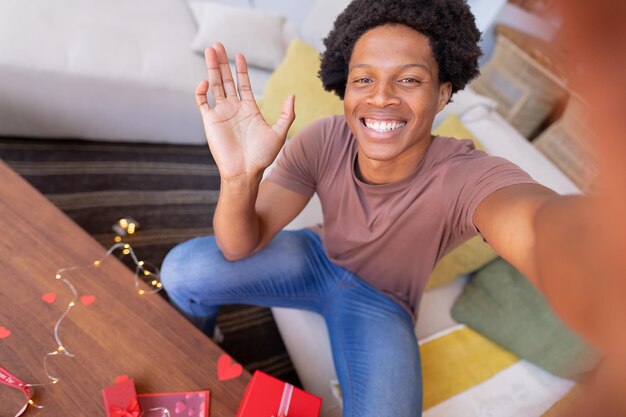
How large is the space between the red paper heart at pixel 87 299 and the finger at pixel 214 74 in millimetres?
506

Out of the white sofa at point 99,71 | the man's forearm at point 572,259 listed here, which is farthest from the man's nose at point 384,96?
the white sofa at point 99,71

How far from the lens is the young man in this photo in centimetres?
90

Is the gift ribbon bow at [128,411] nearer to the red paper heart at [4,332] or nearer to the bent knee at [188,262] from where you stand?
the red paper heart at [4,332]

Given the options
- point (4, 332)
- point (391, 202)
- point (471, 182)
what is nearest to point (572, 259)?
point (471, 182)

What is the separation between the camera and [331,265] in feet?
3.88

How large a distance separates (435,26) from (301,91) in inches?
29.5

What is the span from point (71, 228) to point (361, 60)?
79 cm

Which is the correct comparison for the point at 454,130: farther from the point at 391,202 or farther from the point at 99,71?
the point at 99,71

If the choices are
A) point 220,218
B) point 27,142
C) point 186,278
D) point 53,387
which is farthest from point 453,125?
point 27,142

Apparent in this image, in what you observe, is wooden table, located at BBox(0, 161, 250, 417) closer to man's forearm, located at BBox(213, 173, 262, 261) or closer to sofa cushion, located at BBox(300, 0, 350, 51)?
man's forearm, located at BBox(213, 173, 262, 261)

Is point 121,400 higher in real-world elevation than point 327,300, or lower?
lower

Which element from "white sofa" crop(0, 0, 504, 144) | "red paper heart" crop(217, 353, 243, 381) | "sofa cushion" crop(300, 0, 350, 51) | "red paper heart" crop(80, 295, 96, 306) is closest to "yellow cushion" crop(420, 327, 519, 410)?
"red paper heart" crop(217, 353, 243, 381)

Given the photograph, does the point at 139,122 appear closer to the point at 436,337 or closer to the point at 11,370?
the point at 11,370

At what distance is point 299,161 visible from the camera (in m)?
1.09
